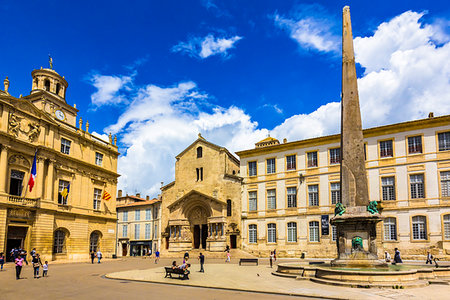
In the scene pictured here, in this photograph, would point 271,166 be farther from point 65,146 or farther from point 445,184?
point 65,146

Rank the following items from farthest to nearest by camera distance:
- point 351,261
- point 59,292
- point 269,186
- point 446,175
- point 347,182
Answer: point 269,186, point 446,175, point 347,182, point 351,261, point 59,292

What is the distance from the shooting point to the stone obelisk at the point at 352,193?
14859mm

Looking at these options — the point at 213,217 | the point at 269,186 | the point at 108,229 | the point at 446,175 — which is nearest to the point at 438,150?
the point at 446,175

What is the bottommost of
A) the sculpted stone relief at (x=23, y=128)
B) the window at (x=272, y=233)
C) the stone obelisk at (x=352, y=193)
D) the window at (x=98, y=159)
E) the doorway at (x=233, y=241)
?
the doorway at (x=233, y=241)

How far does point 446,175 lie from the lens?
29094mm

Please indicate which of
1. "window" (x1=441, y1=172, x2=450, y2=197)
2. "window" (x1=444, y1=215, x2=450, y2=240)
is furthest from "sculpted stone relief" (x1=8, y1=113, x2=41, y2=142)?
"window" (x1=444, y1=215, x2=450, y2=240)

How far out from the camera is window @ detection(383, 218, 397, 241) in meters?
30.5

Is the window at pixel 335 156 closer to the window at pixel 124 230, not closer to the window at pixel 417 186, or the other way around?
the window at pixel 417 186

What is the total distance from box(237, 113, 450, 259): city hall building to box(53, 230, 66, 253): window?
54.6 feet

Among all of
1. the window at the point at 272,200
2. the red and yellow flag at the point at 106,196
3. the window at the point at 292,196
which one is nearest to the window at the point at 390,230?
the window at the point at 292,196

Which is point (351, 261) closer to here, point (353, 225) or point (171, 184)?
point (353, 225)

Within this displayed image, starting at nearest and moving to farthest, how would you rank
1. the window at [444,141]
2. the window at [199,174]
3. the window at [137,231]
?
the window at [444,141]
the window at [199,174]
the window at [137,231]

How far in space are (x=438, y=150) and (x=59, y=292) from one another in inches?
1105

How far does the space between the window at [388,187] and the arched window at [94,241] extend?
2671 centimetres
